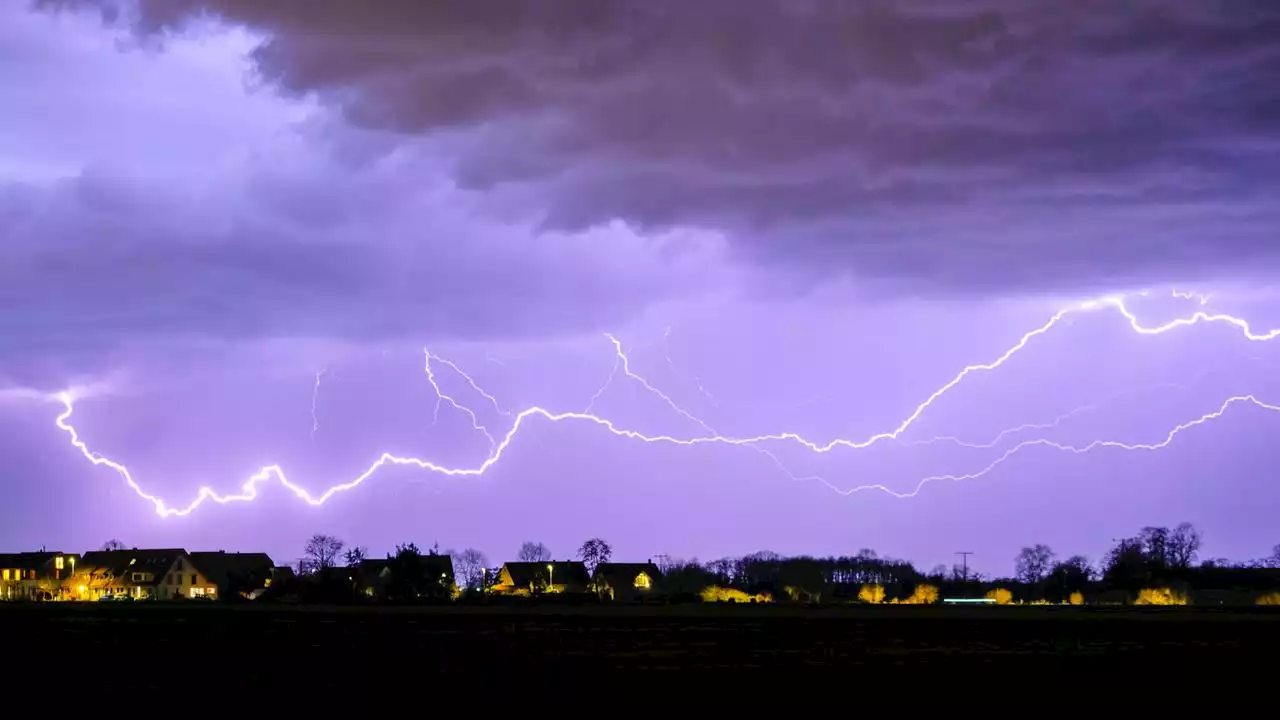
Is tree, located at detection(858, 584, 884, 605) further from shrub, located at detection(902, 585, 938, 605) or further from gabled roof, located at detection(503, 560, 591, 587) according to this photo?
gabled roof, located at detection(503, 560, 591, 587)

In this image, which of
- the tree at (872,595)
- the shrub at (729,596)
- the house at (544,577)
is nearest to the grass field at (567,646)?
the shrub at (729,596)

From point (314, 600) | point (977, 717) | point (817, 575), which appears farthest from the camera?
point (817, 575)

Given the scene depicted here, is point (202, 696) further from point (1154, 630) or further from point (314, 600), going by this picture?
point (314, 600)

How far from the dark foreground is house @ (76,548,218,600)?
108615mm

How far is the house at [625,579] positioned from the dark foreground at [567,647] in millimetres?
103244

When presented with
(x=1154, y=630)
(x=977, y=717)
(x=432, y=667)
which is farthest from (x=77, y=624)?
(x=977, y=717)

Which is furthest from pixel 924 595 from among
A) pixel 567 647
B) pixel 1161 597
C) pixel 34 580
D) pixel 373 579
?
pixel 567 647

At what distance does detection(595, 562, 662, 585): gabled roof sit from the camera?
189500mm

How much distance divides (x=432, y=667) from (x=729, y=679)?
8994 mm

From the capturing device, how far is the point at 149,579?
612 ft

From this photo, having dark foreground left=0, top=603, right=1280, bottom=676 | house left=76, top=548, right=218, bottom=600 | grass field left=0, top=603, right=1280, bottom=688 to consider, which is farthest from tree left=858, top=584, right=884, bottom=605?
dark foreground left=0, top=603, right=1280, bottom=676

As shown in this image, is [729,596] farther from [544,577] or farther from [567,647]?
[567,647]

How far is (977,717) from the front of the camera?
90.2 ft

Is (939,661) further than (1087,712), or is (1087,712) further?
(939,661)
